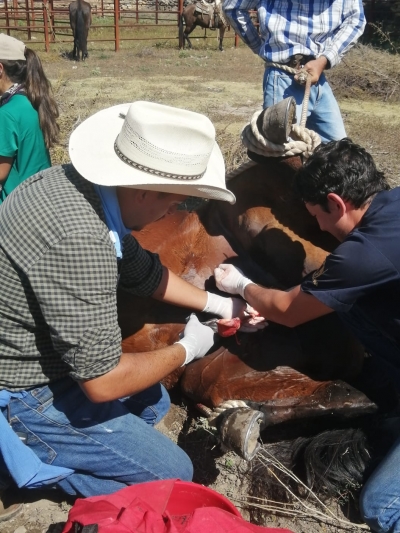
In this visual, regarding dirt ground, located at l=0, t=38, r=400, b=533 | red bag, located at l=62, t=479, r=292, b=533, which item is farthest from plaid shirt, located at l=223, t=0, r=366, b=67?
red bag, located at l=62, t=479, r=292, b=533

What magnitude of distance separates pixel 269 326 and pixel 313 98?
135cm

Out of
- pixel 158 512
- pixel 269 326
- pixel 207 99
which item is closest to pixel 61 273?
pixel 158 512

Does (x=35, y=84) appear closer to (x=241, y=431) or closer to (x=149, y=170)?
(x=149, y=170)

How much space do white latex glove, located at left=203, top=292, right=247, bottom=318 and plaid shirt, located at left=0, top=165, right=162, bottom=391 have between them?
825 millimetres

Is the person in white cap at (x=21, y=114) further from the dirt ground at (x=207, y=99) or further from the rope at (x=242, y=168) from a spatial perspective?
the dirt ground at (x=207, y=99)

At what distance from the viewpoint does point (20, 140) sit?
321cm

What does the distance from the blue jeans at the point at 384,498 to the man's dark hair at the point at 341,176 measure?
0.90 meters

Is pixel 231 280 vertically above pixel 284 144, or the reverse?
pixel 284 144

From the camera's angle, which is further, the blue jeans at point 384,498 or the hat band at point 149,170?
the blue jeans at point 384,498

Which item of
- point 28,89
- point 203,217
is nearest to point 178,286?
point 203,217

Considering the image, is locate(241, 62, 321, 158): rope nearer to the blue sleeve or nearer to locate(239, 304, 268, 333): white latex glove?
locate(239, 304, 268, 333): white latex glove

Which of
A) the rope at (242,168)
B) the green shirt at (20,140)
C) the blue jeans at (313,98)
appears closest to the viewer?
the rope at (242,168)

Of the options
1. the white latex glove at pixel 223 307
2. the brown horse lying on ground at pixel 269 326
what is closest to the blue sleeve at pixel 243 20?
the brown horse lying on ground at pixel 269 326

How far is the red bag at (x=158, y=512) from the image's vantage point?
66.0 inches
